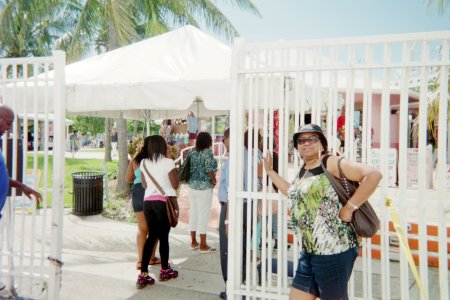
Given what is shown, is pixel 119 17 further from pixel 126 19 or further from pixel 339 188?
pixel 339 188

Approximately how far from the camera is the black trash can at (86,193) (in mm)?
8391

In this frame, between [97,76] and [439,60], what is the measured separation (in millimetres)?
3942

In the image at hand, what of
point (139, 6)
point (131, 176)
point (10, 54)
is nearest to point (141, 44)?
point (131, 176)

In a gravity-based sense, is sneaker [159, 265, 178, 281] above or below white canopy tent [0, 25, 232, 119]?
below

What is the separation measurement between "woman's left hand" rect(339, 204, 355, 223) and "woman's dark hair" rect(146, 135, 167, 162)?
2.67 meters

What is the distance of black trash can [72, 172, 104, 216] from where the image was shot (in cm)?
839

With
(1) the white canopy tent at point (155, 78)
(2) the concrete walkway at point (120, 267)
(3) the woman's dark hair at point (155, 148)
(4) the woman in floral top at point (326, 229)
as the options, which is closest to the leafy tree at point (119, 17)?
(2) the concrete walkway at point (120, 267)

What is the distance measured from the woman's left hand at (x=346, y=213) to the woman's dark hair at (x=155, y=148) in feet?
8.75

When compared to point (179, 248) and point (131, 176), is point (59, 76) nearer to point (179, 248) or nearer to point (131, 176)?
point (131, 176)

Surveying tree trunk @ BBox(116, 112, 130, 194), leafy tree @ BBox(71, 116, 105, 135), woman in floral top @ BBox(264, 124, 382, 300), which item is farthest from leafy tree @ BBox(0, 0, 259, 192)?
leafy tree @ BBox(71, 116, 105, 135)

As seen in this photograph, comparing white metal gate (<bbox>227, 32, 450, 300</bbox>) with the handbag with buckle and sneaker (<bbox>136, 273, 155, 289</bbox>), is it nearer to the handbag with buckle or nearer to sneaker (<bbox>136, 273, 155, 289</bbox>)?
the handbag with buckle

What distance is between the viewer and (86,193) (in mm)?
8531

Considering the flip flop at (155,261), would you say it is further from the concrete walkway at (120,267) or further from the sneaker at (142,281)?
the sneaker at (142,281)

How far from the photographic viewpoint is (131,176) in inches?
212
